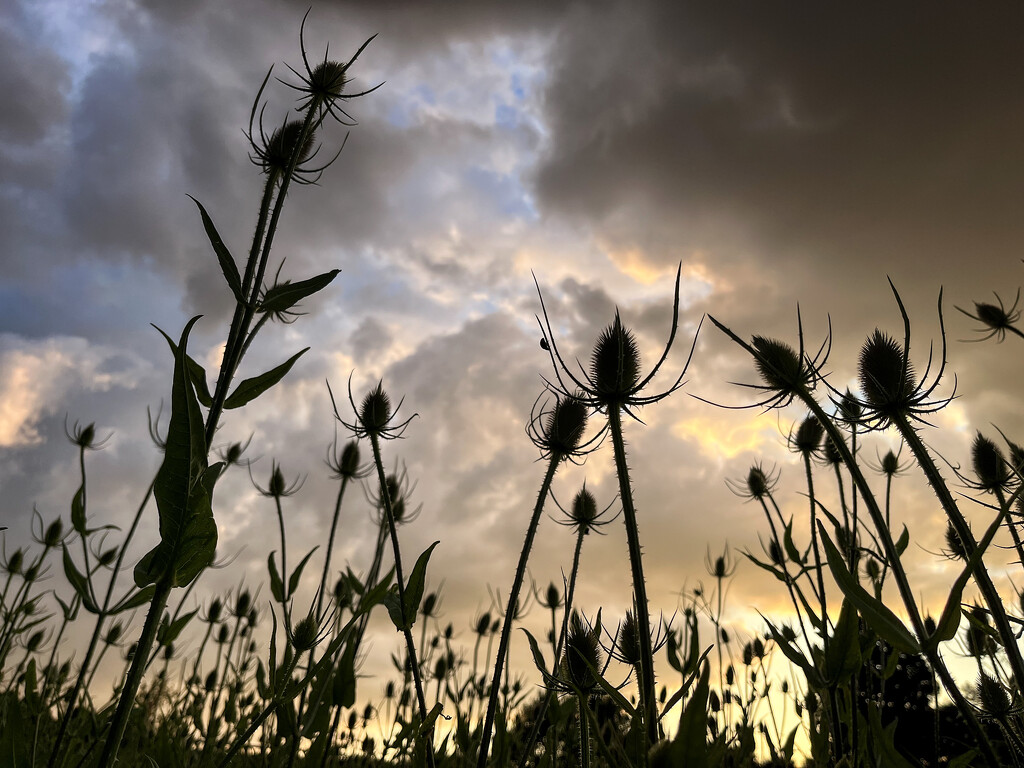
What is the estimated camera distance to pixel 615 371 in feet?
7.44

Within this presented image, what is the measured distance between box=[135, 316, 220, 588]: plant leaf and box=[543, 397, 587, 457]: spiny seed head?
213 centimetres

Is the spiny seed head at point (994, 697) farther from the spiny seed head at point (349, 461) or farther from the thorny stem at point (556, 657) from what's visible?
the spiny seed head at point (349, 461)

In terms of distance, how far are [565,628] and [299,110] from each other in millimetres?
2390

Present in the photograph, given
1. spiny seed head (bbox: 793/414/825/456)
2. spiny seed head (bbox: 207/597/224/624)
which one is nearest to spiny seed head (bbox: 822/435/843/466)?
spiny seed head (bbox: 793/414/825/456)

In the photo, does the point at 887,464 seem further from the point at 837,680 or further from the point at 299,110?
the point at 299,110

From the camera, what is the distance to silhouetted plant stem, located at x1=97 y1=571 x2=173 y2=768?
1213mm

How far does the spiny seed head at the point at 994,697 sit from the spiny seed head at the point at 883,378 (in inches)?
56.4

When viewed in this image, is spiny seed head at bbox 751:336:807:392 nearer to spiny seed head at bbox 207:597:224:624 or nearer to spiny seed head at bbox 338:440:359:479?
spiny seed head at bbox 338:440:359:479

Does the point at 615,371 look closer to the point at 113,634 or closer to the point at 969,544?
the point at 969,544

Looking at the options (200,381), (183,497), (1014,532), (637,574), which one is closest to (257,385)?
(200,381)

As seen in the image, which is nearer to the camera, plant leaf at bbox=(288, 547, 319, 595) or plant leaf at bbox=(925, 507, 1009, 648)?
plant leaf at bbox=(925, 507, 1009, 648)

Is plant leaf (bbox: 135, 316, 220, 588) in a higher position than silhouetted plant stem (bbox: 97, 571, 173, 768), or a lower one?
higher

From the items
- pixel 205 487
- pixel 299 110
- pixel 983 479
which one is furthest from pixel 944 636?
pixel 299 110

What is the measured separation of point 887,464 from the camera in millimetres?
4863
